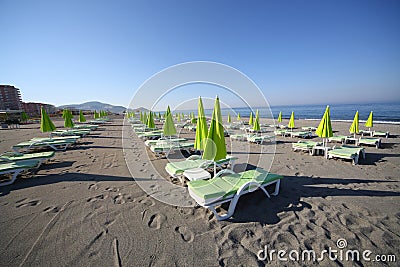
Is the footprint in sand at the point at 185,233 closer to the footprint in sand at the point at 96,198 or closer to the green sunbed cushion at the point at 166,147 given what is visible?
the footprint in sand at the point at 96,198

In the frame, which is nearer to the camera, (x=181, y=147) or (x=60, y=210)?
(x=60, y=210)

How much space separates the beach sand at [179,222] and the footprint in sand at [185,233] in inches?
0.6

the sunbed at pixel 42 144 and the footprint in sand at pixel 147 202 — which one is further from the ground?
the sunbed at pixel 42 144

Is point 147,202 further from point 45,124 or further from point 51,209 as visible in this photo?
point 45,124

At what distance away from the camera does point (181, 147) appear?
758 cm

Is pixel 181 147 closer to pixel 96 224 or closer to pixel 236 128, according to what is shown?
pixel 96 224

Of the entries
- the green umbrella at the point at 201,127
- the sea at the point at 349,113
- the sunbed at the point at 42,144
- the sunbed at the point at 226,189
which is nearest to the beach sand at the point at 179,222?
the sunbed at the point at 226,189

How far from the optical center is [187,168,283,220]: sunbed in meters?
2.97

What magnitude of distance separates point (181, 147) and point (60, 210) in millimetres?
4806

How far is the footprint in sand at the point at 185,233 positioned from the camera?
8.36 feet

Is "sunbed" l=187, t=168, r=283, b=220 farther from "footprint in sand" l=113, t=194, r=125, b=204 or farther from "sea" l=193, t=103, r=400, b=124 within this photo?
"sea" l=193, t=103, r=400, b=124

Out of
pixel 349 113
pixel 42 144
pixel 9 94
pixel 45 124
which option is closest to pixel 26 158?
pixel 42 144

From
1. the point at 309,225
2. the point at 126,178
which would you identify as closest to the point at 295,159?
the point at 309,225

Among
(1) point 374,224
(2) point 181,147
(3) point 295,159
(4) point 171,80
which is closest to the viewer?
(1) point 374,224
